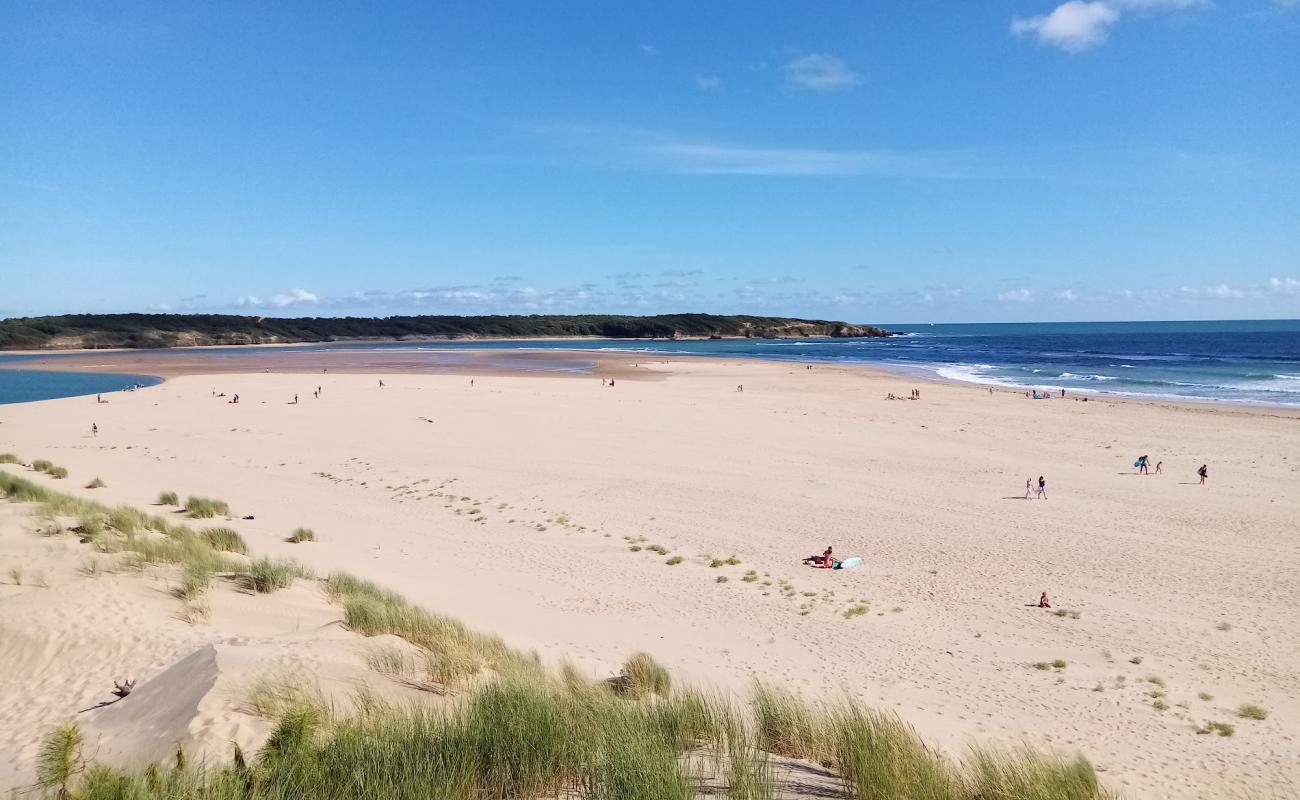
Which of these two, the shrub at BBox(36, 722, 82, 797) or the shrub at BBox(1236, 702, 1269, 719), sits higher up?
the shrub at BBox(36, 722, 82, 797)

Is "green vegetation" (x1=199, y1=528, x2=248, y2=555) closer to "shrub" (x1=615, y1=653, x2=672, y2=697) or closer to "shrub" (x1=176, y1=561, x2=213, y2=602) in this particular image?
"shrub" (x1=176, y1=561, x2=213, y2=602)

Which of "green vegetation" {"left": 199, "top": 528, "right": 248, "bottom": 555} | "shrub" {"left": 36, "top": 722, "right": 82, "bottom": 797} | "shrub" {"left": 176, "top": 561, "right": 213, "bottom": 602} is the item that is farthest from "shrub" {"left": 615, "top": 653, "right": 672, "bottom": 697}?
"green vegetation" {"left": 199, "top": 528, "right": 248, "bottom": 555}

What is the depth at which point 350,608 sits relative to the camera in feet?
26.5

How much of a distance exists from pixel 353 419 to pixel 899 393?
28546mm

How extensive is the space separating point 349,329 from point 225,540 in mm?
145474

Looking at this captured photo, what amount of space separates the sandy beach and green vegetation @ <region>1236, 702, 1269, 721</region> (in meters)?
0.10

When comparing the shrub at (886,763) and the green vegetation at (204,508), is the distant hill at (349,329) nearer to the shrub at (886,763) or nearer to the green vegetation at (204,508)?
the green vegetation at (204,508)

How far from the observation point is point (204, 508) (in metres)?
14.2

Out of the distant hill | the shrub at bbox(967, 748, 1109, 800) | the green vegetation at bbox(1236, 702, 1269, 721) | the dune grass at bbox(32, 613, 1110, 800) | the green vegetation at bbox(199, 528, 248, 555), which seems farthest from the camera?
the distant hill

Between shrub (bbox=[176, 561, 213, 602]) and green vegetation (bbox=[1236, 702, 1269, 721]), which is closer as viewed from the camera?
green vegetation (bbox=[1236, 702, 1269, 721])

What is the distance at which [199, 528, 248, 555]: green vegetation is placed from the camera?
11.4 m

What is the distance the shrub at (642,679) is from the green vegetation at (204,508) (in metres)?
10.5

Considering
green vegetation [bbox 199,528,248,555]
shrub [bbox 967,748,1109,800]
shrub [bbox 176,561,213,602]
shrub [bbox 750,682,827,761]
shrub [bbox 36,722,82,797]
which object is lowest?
green vegetation [bbox 199,528,248,555]

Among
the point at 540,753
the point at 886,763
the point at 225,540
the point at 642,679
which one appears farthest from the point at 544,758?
the point at 225,540
